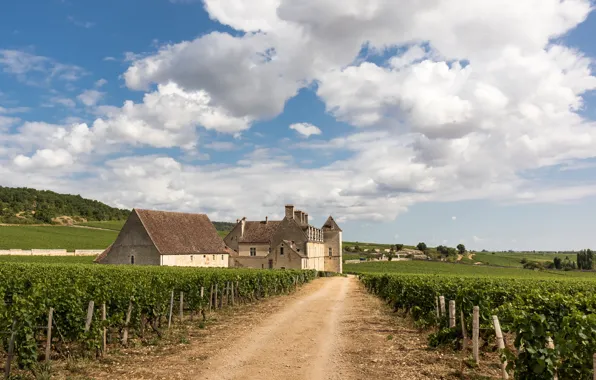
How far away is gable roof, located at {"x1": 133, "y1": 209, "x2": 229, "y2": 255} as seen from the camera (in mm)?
53156

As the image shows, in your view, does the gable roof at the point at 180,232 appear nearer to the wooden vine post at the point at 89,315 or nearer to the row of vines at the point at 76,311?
the row of vines at the point at 76,311

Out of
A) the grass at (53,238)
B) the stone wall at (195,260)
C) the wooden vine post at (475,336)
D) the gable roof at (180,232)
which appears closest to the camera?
the wooden vine post at (475,336)

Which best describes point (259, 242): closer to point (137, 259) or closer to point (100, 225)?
point (137, 259)

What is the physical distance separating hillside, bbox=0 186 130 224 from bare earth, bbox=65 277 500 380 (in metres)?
120

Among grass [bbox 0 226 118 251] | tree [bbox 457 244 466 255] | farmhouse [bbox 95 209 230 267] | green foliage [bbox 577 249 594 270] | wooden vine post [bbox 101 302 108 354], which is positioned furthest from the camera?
tree [bbox 457 244 466 255]

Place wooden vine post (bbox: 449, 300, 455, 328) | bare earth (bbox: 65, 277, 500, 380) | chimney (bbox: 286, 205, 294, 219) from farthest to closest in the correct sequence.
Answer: chimney (bbox: 286, 205, 294, 219)
wooden vine post (bbox: 449, 300, 455, 328)
bare earth (bbox: 65, 277, 500, 380)

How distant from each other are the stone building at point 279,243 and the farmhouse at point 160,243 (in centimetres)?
1001

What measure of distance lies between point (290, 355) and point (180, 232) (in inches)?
1846

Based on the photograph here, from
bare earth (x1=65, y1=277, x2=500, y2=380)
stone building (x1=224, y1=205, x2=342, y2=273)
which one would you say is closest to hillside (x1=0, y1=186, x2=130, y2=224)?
stone building (x1=224, y1=205, x2=342, y2=273)

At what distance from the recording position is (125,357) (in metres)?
13.1

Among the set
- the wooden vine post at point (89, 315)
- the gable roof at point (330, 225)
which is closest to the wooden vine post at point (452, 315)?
the wooden vine post at point (89, 315)

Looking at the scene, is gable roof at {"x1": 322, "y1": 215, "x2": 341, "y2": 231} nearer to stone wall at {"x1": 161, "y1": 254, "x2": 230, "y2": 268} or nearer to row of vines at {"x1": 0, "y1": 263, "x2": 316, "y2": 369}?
stone wall at {"x1": 161, "y1": 254, "x2": 230, "y2": 268}

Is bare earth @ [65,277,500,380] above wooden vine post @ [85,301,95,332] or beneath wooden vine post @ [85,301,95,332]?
beneath

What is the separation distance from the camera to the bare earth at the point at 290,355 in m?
11.3
